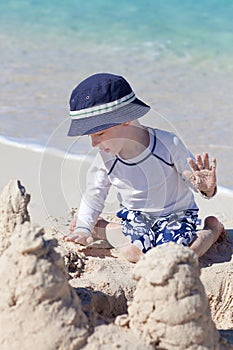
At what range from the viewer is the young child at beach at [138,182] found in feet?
10.6

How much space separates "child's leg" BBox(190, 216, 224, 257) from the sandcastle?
139cm

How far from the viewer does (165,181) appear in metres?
3.49

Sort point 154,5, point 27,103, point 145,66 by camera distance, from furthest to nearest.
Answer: point 154,5 → point 145,66 → point 27,103

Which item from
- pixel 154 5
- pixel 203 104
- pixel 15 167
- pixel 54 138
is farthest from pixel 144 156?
pixel 154 5

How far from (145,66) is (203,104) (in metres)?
1.88

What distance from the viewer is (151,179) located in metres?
3.49

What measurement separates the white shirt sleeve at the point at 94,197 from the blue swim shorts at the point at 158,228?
0.50 ft

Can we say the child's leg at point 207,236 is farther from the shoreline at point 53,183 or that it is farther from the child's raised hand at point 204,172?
the shoreline at point 53,183

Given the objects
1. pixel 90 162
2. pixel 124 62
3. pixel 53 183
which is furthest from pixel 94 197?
pixel 124 62

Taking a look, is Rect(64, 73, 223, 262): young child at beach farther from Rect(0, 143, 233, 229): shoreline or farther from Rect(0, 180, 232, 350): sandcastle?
Rect(0, 180, 232, 350): sandcastle

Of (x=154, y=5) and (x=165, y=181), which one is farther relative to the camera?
(x=154, y=5)

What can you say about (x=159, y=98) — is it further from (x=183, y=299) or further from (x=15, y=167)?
(x=183, y=299)

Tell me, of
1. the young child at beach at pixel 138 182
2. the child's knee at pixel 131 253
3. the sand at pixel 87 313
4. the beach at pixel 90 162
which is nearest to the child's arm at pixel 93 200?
the young child at beach at pixel 138 182

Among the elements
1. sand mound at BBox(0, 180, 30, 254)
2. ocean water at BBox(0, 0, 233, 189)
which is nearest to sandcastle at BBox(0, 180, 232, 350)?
sand mound at BBox(0, 180, 30, 254)
